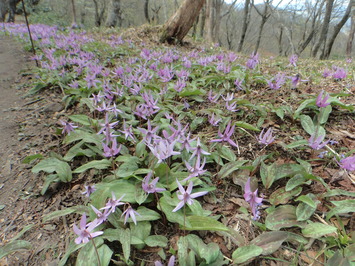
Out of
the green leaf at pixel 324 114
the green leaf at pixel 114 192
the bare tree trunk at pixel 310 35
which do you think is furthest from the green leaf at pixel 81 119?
the bare tree trunk at pixel 310 35

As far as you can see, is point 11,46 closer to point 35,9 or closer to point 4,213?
point 4,213

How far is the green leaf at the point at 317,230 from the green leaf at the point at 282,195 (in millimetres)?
210

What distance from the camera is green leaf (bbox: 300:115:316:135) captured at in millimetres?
1985

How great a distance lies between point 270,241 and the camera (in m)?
1.18

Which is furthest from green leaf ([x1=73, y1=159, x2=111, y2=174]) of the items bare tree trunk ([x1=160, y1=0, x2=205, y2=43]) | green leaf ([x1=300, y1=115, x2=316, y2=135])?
bare tree trunk ([x1=160, y1=0, x2=205, y2=43])

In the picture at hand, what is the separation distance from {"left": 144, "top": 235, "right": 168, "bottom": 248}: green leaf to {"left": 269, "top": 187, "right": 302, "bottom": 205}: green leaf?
70 centimetres

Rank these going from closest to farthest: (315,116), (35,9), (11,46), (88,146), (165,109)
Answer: (88,146)
(315,116)
(165,109)
(11,46)
(35,9)

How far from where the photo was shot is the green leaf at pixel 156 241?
1232 millimetres

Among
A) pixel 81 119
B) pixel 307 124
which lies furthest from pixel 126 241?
pixel 307 124

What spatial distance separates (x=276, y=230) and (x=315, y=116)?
1355 mm

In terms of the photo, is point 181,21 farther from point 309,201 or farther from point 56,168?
point 309,201

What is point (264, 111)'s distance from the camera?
7.37ft

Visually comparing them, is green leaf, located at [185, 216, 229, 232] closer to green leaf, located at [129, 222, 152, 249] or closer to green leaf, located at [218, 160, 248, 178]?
green leaf, located at [129, 222, 152, 249]

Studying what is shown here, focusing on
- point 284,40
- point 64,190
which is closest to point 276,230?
point 64,190
